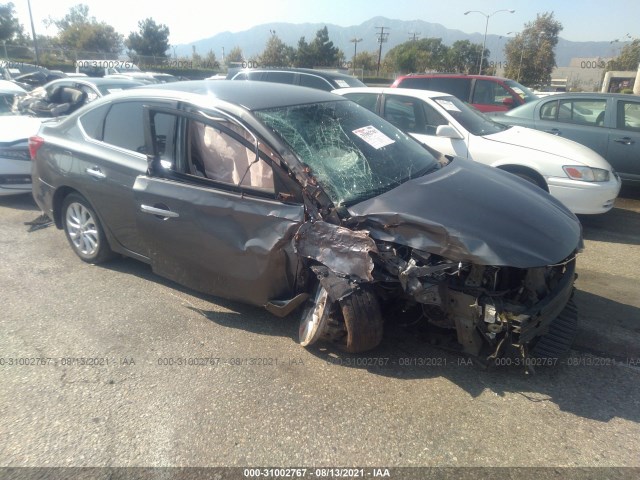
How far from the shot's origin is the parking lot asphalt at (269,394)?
2467 millimetres

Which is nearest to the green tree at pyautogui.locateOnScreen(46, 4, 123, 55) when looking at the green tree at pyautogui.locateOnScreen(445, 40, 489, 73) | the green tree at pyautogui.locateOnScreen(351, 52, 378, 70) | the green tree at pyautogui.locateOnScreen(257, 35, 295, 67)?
the green tree at pyautogui.locateOnScreen(257, 35, 295, 67)

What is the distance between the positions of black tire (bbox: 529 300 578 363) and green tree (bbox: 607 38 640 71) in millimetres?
50758

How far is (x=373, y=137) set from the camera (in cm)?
383

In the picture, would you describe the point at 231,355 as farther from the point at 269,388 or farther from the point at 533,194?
the point at 533,194

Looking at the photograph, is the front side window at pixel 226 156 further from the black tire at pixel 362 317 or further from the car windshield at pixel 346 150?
the black tire at pixel 362 317

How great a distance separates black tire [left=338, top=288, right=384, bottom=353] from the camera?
116 inches

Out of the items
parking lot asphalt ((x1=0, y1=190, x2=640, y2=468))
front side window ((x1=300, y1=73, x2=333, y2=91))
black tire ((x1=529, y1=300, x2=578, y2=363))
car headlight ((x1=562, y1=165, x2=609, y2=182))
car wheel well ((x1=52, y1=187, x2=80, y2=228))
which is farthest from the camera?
front side window ((x1=300, y1=73, x2=333, y2=91))

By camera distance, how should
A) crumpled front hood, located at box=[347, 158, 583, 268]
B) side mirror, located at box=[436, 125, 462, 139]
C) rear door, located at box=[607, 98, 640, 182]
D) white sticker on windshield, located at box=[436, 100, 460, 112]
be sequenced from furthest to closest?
rear door, located at box=[607, 98, 640, 182] → white sticker on windshield, located at box=[436, 100, 460, 112] → side mirror, located at box=[436, 125, 462, 139] → crumpled front hood, located at box=[347, 158, 583, 268]

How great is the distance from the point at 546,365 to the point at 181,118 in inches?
121

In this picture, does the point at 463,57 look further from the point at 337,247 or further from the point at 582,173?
the point at 337,247

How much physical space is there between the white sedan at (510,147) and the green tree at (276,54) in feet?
196

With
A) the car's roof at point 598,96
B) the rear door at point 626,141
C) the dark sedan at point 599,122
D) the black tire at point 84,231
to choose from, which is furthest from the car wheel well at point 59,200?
the rear door at point 626,141

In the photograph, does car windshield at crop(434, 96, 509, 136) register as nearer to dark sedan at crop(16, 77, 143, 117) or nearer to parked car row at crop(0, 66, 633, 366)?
parked car row at crop(0, 66, 633, 366)

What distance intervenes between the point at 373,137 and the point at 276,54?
6519 centimetres
